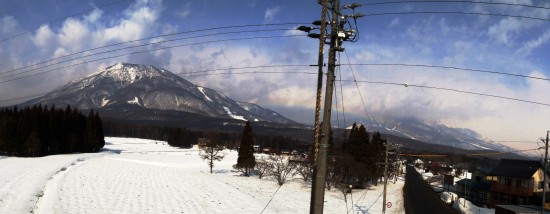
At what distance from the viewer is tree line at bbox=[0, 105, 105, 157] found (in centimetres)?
8038

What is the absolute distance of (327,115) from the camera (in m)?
12.5

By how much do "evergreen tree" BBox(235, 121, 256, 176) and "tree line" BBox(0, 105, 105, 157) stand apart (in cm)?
4445

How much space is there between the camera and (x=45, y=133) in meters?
87.4

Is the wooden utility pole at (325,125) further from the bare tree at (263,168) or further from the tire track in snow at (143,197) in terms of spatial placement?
the bare tree at (263,168)

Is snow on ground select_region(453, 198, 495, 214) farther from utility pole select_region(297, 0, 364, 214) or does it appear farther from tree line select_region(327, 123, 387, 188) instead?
utility pole select_region(297, 0, 364, 214)

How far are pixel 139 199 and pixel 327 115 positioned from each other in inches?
1106

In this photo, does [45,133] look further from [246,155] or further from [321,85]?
[321,85]

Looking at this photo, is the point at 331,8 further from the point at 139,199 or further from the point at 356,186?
the point at 356,186

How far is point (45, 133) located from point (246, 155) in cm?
5031

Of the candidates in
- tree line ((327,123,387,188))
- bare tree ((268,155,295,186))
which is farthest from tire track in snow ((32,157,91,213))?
tree line ((327,123,387,188))

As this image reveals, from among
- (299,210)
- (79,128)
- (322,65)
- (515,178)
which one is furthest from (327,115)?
(79,128)

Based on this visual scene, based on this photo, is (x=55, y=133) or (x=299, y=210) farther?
(x=55, y=133)

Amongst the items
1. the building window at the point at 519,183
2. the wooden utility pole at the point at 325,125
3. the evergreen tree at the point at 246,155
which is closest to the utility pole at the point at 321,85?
the wooden utility pole at the point at 325,125

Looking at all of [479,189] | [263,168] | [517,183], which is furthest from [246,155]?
[517,183]
